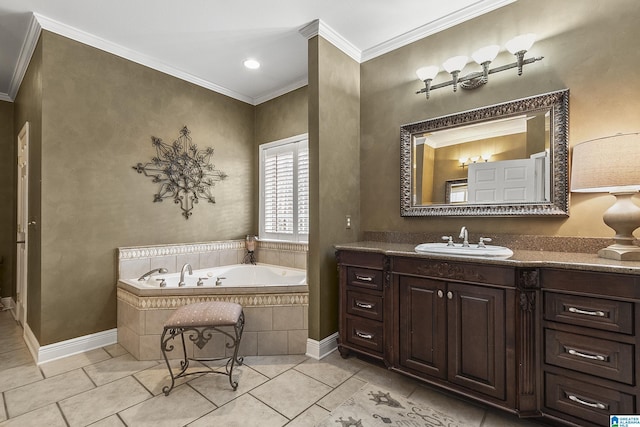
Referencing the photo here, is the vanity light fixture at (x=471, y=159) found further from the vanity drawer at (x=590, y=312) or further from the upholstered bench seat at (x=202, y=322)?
the upholstered bench seat at (x=202, y=322)

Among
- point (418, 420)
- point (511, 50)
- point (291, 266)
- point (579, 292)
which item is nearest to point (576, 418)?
point (579, 292)

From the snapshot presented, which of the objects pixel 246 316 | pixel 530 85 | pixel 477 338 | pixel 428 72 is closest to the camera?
pixel 477 338

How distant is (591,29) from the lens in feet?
6.34

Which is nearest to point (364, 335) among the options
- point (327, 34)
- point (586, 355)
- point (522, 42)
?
point (586, 355)

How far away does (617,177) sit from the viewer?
5.15 ft

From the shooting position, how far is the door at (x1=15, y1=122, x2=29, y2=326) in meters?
2.96

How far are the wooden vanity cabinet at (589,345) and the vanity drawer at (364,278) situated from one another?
39.7 inches

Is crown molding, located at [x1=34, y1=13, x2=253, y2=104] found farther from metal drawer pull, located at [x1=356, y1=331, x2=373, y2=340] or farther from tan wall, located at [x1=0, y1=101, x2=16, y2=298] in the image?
metal drawer pull, located at [x1=356, y1=331, x2=373, y2=340]

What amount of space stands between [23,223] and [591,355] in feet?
15.6

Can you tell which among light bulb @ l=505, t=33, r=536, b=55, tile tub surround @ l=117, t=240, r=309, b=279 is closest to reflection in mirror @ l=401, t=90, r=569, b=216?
light bulb @ l=505, t=33, r=536, b=55

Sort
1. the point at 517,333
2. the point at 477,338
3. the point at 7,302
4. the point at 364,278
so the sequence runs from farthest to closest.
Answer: the point at 7,302 < the point at 364,278 < the point at 477,338 < the point at 517,333

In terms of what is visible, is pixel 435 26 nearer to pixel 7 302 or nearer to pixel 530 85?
pixel 530 85

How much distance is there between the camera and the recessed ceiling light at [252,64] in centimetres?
323

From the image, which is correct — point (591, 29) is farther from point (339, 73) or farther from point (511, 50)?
point (339, 73)
